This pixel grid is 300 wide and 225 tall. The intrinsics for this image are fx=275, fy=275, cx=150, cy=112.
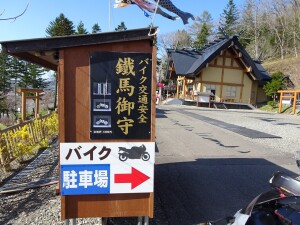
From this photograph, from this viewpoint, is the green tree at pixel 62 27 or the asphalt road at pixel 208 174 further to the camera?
the green tree at pixel 62 27

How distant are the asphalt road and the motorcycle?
4.82 feet

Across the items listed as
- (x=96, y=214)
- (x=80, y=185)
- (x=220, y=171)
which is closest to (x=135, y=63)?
(x=80, y=185)

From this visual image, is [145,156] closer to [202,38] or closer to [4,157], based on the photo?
[4,157]

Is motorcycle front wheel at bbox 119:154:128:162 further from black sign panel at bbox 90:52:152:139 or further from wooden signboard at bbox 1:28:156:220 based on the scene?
black sign panel at bbox 90:52:152:139

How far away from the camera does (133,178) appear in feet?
9.93

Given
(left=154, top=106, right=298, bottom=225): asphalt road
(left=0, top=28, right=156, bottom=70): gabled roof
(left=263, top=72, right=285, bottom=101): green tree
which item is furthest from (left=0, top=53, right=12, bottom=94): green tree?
(left=0, top=28, right=156, bottom=70): gabled roof

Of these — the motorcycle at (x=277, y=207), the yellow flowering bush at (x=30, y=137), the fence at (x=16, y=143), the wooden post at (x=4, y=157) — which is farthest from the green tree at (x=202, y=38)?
the motorcycle at (x=277, y=207)

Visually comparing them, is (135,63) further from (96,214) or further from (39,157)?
(39,157)

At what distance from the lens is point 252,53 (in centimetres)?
4531

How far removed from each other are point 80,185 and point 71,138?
1.69 feet

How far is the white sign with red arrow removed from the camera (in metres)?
2.91

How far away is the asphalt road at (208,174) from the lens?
13.2 feet

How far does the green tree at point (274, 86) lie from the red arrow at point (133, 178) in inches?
1144

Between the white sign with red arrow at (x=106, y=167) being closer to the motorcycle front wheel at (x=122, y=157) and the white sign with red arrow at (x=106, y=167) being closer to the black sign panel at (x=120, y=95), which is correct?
the motorcycle front wheel at (x=122, y=157)
